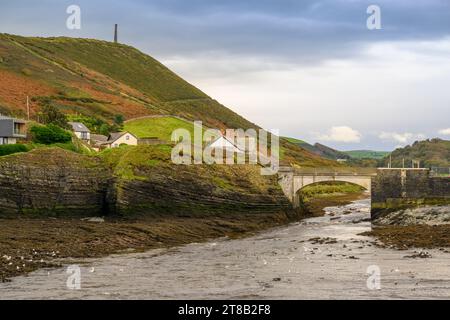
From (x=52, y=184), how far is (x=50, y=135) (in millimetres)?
14311

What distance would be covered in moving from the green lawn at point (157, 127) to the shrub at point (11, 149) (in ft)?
144

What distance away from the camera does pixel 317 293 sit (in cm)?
3353

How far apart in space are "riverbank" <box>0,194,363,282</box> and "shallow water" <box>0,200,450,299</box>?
2.26m

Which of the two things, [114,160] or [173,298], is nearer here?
[173,298]

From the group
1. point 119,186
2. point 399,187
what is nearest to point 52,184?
point 119,186

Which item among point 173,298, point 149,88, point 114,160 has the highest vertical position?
point 149,88

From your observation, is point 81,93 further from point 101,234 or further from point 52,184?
point 101,234

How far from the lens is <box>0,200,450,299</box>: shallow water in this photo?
33.4 m

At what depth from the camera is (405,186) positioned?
74.2 meters

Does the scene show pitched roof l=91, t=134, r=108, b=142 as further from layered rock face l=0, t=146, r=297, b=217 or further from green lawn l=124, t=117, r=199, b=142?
layered rock face l=0, t=146, r=297, b=217

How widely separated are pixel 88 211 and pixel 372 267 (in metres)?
30.9

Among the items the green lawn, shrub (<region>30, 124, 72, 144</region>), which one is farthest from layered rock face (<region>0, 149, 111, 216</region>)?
the green lawn
